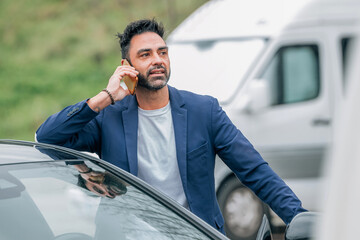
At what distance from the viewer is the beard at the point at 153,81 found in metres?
3.25

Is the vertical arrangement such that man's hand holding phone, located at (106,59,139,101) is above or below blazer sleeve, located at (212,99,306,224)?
above

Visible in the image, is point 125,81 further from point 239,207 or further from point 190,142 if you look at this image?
→ point 239,207

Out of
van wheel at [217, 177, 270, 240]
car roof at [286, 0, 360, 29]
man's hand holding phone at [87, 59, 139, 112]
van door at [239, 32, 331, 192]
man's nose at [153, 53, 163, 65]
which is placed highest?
car roof at [286, 0, 360, 29]

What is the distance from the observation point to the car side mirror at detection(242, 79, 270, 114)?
628 centimetres

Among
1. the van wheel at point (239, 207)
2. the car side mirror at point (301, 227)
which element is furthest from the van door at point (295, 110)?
the car side mirror at point (301, 227)

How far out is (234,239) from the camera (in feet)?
20.6

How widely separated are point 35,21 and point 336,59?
1196cm

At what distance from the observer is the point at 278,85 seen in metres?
6.68

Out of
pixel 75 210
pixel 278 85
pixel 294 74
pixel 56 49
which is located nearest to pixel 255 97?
pixel 278 85

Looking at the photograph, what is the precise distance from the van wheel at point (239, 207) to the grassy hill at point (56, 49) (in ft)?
21.8

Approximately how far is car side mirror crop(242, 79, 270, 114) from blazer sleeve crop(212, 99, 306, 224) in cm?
294

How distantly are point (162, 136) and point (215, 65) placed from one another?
11.3 ft

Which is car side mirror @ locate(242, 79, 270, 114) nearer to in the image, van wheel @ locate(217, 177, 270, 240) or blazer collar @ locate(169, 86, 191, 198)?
van wheel @ locate(217, 177, 270, 240)

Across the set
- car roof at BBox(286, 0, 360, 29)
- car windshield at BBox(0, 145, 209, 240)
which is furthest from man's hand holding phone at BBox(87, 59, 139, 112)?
car roof at BBox(286, 0, 360, 29)
